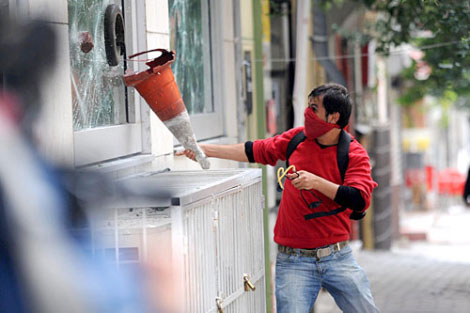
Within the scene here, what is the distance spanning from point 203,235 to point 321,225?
119 centimetres

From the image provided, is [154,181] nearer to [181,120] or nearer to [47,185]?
[181,120]

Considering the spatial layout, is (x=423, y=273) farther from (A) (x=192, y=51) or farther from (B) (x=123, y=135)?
(B) (x=123, y=135)

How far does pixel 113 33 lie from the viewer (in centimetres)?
457

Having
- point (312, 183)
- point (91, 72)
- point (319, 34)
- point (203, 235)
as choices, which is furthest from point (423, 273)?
point (203, 235)

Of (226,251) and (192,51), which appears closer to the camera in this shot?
(226,251)

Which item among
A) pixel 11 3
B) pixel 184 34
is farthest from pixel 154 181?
pixel 184 34

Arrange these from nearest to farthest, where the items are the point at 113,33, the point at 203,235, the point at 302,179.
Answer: the point at 203,235 → the point at 302,179 → the point at 113,33

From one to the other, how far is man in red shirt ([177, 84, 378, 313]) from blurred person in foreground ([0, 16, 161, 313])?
193 centimetres

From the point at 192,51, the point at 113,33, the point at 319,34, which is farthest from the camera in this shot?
the point at 319,34

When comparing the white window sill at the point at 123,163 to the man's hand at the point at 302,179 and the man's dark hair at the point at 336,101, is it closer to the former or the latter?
the man's hand at the point at 302,179

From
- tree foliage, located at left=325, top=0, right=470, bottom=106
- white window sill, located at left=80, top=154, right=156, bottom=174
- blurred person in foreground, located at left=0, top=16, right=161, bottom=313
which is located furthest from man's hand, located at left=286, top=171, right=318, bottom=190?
tree foliage, located at left=325, top=0, right=470, bottom=106

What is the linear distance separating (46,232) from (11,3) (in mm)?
963

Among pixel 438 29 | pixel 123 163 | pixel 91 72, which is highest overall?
pixel 438 29

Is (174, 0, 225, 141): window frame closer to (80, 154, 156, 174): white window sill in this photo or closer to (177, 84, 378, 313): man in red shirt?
(80, 154, 156, 174): white window sill
